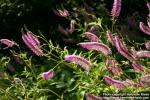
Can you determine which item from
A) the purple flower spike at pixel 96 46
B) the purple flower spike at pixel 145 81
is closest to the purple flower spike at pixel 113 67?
the purple flower spike at pixel 96 46

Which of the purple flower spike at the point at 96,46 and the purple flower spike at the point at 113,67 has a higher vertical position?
the purple flower spike at the point at 96,46

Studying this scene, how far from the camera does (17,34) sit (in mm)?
8258

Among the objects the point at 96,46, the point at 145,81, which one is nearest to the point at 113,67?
the point at 96,46

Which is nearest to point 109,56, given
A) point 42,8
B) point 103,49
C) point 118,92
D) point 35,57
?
point 103,49

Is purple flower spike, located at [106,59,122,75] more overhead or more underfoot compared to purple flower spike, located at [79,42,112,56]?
more underfoot

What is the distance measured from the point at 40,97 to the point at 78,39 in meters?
1.91

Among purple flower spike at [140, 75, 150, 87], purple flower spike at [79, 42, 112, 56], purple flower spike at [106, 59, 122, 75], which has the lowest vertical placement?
purple flower spike at [140, 75, 150, 87]

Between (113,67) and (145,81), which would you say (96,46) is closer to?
(113,67)

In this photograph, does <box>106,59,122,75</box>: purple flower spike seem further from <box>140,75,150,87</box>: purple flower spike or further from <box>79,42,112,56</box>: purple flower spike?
<box>140,75,150,87</box>: purple flower spike

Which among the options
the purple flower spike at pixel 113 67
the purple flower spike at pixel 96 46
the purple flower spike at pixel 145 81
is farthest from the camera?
the purple flower spike at pixel 113 67

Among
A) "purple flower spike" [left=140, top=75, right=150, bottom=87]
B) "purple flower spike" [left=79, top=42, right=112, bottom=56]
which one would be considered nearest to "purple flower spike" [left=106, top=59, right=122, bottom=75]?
"purple flower spike" [left=79, top=42, right=112, bottom=56]

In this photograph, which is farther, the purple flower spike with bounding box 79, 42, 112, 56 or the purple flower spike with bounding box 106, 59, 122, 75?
the purple flower spike with bounding box 106, 59, 122, 75

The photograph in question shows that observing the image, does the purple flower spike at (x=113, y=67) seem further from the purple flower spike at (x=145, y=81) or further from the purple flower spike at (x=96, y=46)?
the purple flower spike at (x=145, y=81)

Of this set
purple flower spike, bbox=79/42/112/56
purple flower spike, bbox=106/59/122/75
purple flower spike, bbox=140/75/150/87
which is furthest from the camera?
purple flower spike, bbox=106/59/122/75
